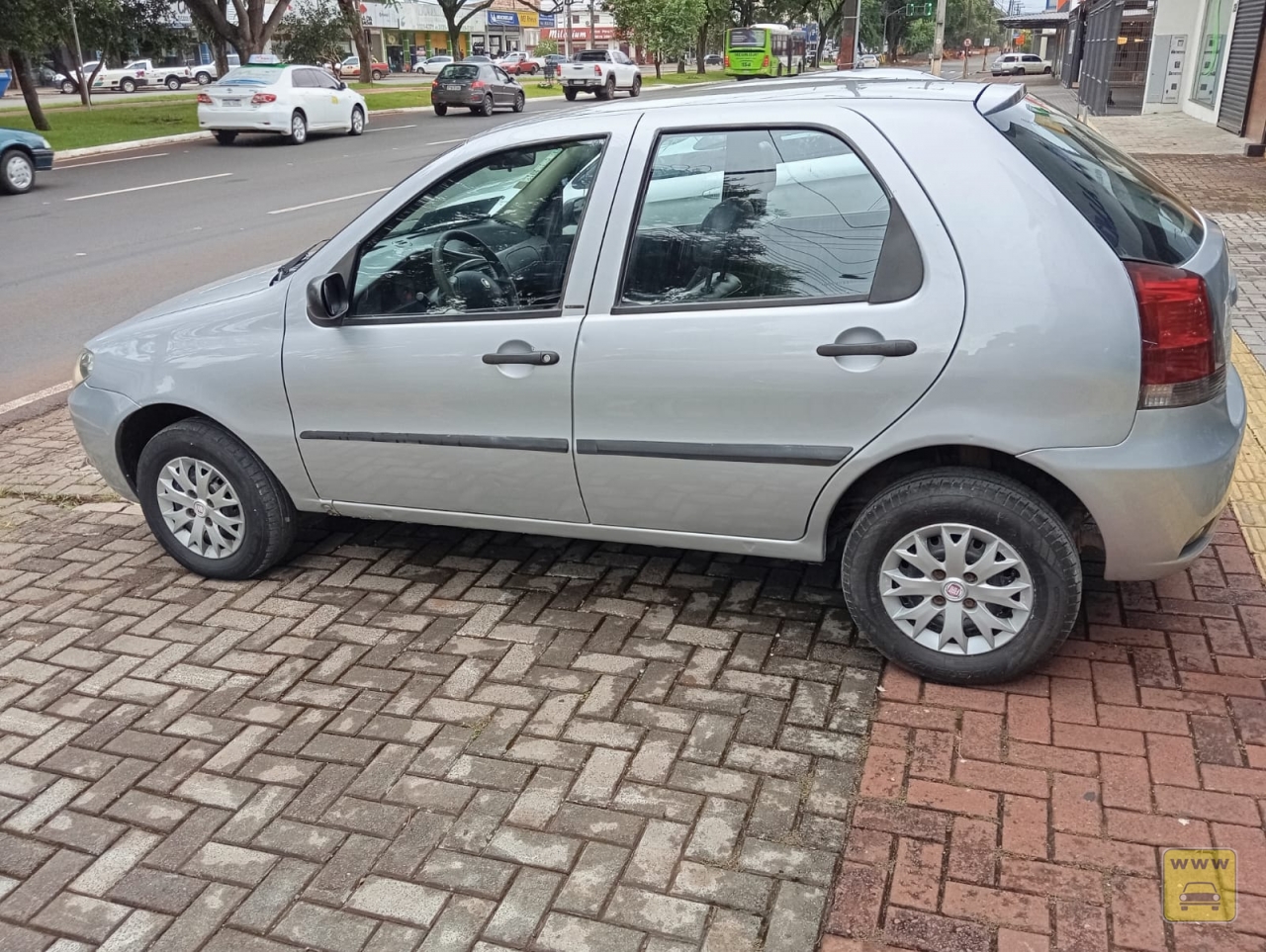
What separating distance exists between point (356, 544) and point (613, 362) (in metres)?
1.78

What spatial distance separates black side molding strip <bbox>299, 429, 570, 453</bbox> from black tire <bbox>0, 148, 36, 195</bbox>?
48.4 feet

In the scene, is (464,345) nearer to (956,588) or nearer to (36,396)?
(956,588)

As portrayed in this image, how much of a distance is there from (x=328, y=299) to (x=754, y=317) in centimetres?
154

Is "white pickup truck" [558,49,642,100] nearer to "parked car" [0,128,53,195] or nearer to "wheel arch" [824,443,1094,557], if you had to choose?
"parked car" [0,128,53,195]

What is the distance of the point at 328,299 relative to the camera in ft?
12.7

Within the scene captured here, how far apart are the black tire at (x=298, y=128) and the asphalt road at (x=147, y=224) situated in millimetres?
818

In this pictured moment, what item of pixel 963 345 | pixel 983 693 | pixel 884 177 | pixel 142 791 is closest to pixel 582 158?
pixel 884 177

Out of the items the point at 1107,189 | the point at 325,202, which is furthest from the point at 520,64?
the point at 1107,189

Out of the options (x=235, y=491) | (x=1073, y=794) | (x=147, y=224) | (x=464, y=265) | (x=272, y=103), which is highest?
(x=464, y=265)

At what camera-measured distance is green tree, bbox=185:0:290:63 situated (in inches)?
1170

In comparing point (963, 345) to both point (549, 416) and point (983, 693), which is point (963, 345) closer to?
point (983, 693)

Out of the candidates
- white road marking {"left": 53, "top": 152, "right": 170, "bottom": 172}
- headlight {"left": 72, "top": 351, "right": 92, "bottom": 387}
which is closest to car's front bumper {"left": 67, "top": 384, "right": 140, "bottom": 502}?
headlight {"left": 72, "top": 351, "right": 92, "bottom": 387}

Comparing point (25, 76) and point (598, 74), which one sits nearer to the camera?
point (25, 76)

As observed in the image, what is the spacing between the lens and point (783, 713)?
337 cm
